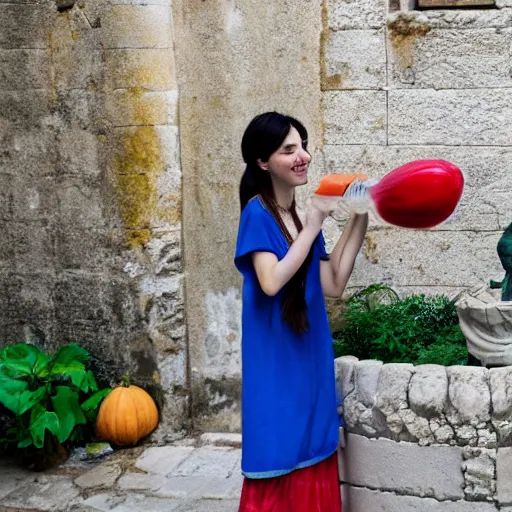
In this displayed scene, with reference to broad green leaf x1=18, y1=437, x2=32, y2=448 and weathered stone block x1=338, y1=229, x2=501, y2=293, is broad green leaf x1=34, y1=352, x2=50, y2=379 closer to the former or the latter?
broad green leaf x1=18, y1=437, x2=32, y2=448

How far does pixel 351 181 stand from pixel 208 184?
7.21 feet

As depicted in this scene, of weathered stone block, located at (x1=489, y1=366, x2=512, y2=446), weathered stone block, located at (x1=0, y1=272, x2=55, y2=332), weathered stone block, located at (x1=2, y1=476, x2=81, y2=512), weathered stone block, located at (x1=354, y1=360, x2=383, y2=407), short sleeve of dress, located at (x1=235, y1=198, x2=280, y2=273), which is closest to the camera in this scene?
short sleeve of dress, located at (x1=235, y1=198, x2=280, y2=273)

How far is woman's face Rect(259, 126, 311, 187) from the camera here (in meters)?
2.99

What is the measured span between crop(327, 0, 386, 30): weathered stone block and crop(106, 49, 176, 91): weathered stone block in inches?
32.9

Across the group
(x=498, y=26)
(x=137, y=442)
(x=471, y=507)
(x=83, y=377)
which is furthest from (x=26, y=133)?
(x=471, y=507)

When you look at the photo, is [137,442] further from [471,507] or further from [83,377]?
[471,507]

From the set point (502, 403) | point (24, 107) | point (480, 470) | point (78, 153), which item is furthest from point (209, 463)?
point (24, 107)

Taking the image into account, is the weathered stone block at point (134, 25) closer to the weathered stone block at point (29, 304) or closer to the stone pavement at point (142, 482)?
the weathered stone block at point (29, 304)

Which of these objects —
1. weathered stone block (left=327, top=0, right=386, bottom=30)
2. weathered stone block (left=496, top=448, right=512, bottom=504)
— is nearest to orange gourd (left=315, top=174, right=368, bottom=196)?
weathered stone block (left=496, top=448, right=512, bottom=504)

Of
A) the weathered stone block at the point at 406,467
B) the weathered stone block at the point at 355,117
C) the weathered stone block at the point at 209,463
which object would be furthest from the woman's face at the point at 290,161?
the weathered stone block at the point at 209,463

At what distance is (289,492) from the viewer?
310 cm

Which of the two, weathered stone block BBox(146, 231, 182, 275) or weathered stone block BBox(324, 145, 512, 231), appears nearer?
weathered stone block BBox(324, 145, 512, 231)

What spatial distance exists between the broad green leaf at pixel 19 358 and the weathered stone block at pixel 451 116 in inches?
82.8

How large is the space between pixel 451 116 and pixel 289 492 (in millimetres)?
2429
